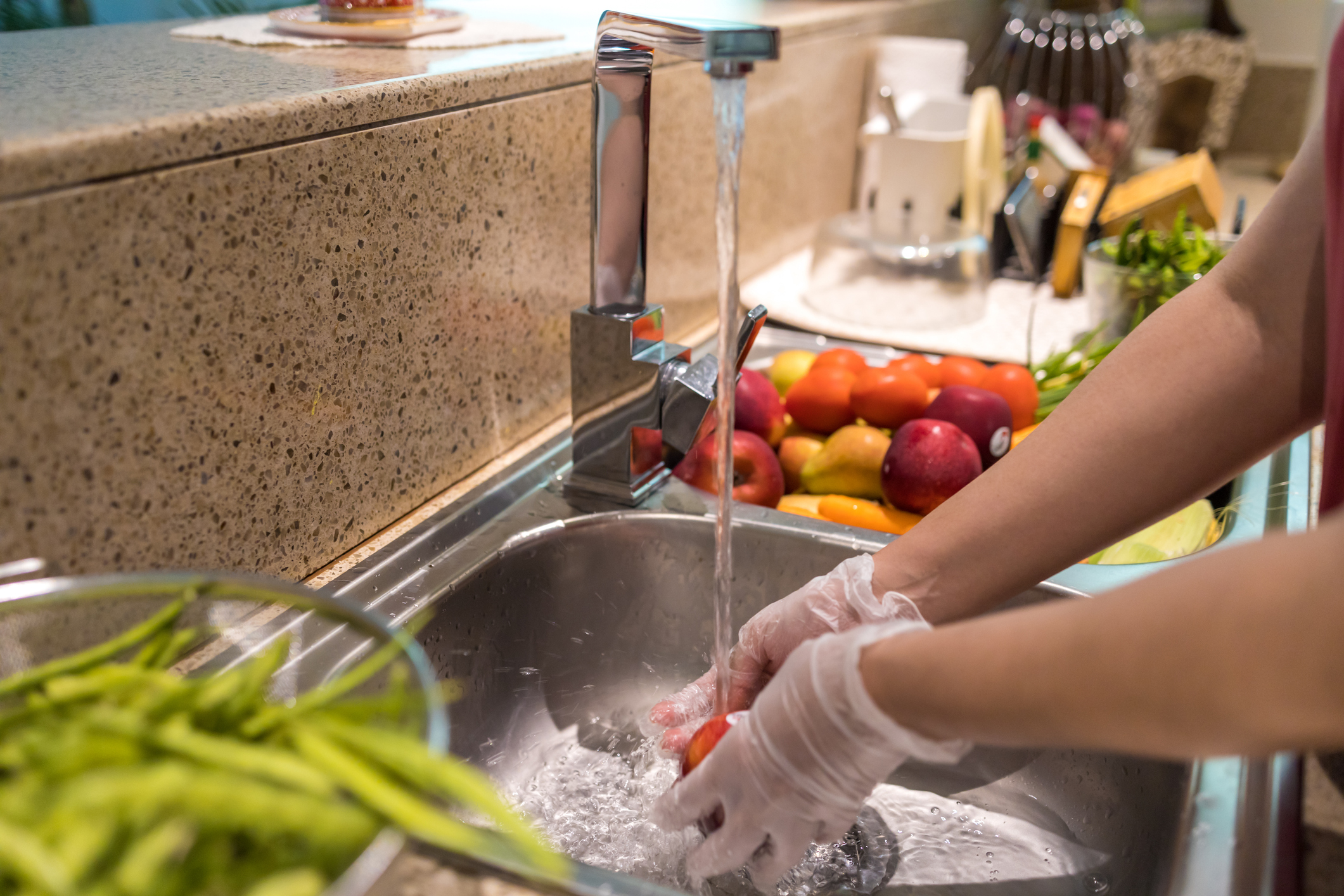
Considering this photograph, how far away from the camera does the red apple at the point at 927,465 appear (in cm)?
114

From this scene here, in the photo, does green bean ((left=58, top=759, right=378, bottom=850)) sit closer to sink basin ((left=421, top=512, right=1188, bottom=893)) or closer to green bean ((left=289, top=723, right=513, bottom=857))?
green bean ((left=289, top=723, right=513, bottom=857))

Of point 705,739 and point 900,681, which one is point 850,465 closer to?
point 705,739

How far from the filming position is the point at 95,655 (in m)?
0.53

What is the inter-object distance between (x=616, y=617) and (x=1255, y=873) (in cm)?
61

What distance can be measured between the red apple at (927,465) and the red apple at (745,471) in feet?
0.41

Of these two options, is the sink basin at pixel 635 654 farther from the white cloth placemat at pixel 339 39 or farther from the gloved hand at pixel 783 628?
the white cloth placemat at pixel 339 39

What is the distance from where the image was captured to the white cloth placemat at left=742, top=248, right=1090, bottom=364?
164 centimetres

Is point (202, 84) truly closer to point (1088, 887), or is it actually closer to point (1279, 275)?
point (1279, 275)

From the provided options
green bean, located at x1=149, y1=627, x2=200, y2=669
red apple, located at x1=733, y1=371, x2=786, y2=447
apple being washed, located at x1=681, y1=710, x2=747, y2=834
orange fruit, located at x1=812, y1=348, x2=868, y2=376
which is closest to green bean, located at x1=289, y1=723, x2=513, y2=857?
green bean, located at x1=149, y1=627, x2=200, y2=669

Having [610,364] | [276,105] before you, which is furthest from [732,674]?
[276,105]

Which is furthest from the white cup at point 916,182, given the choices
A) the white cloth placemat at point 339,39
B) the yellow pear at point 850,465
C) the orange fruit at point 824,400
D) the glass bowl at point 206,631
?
the glass bowl at point 206,631

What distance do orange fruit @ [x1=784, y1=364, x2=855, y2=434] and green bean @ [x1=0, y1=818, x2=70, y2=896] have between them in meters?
1.04

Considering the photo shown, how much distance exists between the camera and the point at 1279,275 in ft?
2.58

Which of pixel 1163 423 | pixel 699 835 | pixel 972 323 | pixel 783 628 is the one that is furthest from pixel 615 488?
pixel 972 323
